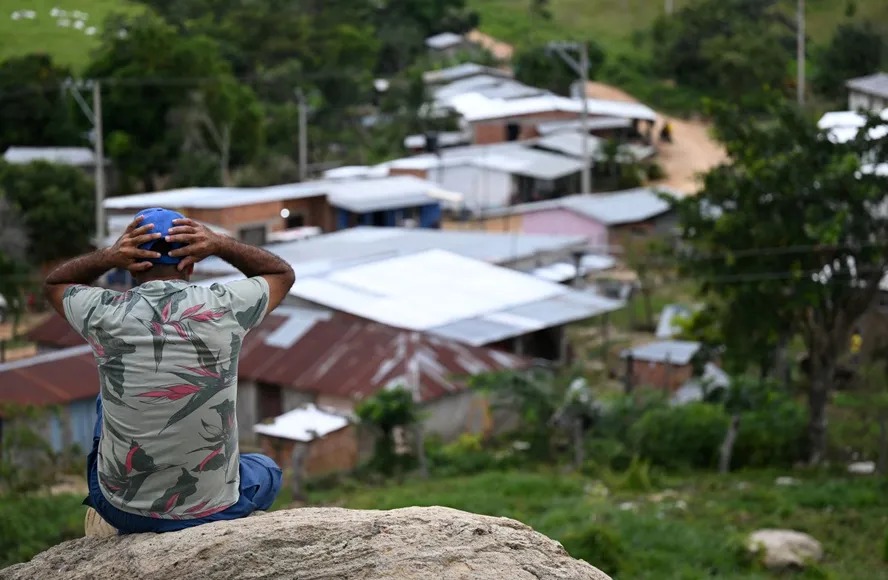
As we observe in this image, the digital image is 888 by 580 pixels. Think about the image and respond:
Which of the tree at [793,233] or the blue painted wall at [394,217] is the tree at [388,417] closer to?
the tree at [793,233]

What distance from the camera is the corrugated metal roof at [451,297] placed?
62.8 ft

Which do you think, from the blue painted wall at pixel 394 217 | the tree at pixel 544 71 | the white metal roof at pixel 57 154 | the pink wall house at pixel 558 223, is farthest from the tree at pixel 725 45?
the white metal roof at pixel 57 154

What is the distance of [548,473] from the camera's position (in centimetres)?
1486

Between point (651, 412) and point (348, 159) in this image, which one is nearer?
point (651, 412)

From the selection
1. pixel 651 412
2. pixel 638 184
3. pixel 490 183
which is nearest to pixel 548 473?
pixel 651 412

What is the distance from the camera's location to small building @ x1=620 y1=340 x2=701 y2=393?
20578mm

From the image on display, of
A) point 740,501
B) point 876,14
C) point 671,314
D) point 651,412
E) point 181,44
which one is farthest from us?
point 876,14

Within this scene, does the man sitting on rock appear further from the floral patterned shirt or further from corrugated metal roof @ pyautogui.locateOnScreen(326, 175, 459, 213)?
corrugated metal roof @ pyautogui.locateOnScreen(326, 175, 459, 213)

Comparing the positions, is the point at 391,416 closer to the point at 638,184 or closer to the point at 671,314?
the point at 671,314

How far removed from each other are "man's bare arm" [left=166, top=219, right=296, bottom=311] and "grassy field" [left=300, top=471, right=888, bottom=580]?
559 centimetres

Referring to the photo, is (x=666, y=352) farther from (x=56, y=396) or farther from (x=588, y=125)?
(x=588, y=125)

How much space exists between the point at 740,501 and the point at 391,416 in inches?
179

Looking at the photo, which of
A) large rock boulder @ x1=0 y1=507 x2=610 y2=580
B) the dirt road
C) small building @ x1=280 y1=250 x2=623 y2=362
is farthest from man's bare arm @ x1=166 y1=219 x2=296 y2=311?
the dirt road

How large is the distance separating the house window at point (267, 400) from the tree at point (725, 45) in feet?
96.3
